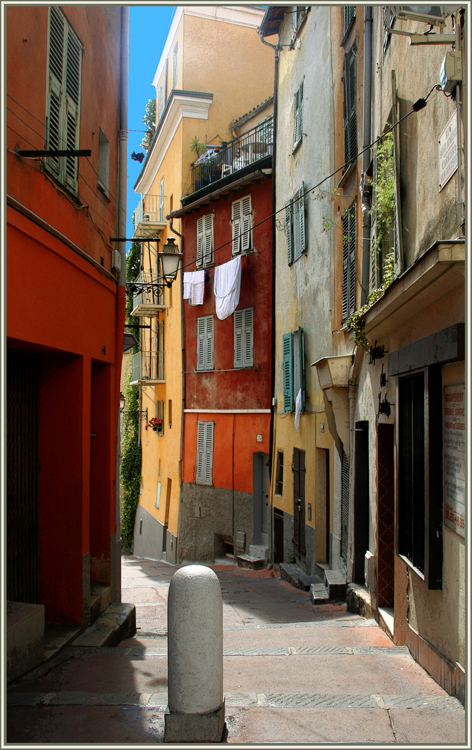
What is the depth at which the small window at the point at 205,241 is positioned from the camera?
20672 millimetres

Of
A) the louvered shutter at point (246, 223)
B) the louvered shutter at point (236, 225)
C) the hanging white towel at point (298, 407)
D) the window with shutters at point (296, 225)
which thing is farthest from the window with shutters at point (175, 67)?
the hanging white towel at point (298, 407)

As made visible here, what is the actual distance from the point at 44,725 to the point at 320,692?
6.53 feet

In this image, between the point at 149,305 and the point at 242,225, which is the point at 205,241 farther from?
the point at 149,305

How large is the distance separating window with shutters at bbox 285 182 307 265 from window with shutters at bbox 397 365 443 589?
786 centimetres

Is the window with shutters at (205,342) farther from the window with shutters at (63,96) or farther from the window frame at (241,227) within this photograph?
the window with shutters at (63,96)

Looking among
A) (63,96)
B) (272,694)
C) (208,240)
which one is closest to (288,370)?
(208,240)

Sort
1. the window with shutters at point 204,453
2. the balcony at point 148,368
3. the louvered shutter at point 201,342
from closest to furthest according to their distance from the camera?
the window with shutters at point 204,453 → the louvered shutter at point 201,342 → the balcony at point 148,368

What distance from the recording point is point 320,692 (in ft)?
16.3

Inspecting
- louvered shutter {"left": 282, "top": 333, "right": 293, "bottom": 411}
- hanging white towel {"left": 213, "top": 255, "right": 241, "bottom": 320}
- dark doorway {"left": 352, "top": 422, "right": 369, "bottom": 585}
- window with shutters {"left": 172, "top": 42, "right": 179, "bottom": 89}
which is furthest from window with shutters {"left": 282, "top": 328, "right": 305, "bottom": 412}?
window with shutters {"left": 172, "top": 42, "right": 179, "bottom": 89}

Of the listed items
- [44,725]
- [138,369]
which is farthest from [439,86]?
[138,369]

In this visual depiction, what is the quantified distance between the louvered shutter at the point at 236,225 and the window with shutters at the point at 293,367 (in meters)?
4.64

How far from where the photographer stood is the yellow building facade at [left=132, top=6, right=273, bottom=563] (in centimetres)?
2242

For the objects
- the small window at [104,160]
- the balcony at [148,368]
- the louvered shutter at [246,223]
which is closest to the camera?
the small window at [104,160]

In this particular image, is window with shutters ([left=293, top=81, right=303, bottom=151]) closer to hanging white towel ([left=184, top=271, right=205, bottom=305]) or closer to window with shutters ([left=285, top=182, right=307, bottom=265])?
window with shutters ([left=285, top=182, right=307, bottom=265])
